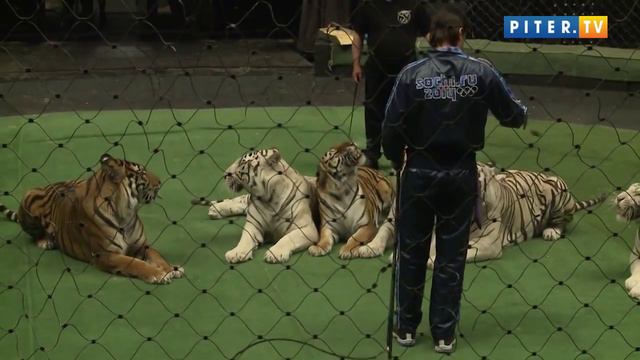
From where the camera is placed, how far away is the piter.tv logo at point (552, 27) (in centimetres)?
729

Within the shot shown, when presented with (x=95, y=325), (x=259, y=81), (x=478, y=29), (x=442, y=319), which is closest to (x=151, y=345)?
(x=95, y=325)

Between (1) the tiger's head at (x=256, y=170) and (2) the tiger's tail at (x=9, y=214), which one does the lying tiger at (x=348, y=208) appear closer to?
(1) the tiger's head at (x=256, y=170)

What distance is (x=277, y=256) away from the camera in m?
3.92

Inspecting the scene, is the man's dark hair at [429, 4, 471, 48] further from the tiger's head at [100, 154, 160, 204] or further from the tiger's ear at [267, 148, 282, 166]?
the tiger's head at [100, 154, 160, 204]

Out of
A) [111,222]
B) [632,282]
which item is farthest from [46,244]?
[632,282]

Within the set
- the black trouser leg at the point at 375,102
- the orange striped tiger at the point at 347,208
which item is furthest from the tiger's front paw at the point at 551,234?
the black trouser leg at the point at 375,102

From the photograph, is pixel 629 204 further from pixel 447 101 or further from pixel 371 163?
pixel 371 163

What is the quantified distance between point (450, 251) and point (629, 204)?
92 centimetres

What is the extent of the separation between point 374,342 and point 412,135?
2.17 feet

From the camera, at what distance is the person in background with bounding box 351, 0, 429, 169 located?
15.2 feet

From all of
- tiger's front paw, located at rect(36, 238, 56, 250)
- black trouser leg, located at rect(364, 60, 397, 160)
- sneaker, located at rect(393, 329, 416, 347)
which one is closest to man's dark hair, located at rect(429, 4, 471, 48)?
sneaker, located at rect(393, 329, 416, 347)

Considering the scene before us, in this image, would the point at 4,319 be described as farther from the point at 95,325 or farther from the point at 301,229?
the point at 301,229

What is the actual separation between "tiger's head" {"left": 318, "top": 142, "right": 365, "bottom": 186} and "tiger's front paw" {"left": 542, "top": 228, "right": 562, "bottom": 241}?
2.64 feet

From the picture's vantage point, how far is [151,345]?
3225 mm
